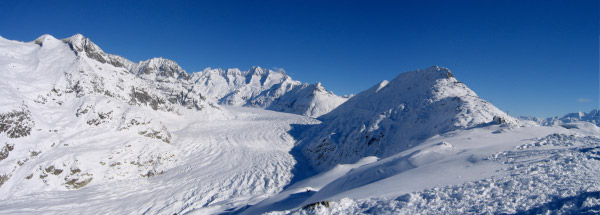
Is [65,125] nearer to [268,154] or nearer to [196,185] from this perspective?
[196,185]

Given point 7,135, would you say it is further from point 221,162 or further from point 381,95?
point 381,95

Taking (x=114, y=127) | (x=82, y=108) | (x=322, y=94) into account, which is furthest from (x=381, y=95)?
(x=322, y=94)

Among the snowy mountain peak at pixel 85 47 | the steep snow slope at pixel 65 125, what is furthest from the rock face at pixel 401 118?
the snowy mountain peak at pixel 85 47

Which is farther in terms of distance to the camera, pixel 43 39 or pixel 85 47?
pixel 85 47

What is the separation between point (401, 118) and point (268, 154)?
24.4m

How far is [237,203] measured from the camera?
2002 centimetres

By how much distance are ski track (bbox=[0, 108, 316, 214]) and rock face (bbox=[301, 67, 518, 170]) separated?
8273 mm

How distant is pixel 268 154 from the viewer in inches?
1781

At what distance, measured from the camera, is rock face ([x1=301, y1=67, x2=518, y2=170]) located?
37.7 meters

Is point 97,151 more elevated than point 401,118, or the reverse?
point 401,118

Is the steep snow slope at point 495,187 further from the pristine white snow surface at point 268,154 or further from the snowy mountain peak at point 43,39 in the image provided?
the snowy mountain peak at point 43,39

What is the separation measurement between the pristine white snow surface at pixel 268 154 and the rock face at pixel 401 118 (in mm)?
271

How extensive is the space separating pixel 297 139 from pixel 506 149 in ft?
145

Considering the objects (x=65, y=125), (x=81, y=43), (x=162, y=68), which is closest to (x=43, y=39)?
(x=81, y=43)
